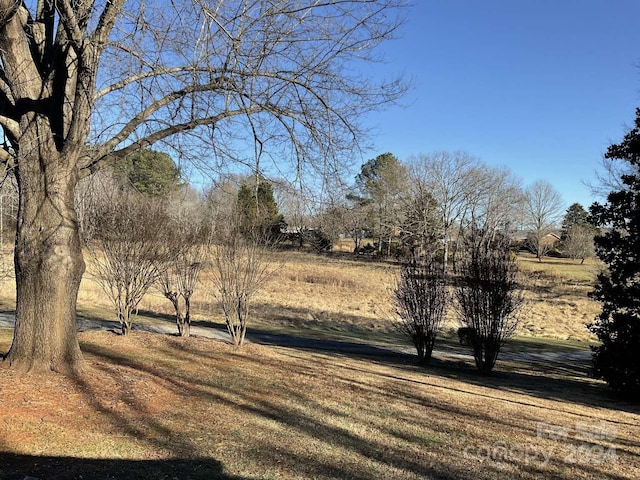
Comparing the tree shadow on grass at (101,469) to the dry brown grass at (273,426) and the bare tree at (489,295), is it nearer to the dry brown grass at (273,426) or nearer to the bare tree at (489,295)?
the dry brown grass at (273,426)

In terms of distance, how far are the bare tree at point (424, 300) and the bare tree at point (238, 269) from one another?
397cm

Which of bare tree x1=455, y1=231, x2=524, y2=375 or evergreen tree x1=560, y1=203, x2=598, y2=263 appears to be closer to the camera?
bare tree x1=455, y1=231, x2=524, y2=375

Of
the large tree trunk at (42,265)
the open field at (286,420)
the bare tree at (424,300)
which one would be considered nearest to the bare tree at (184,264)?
the open field at (286,420)

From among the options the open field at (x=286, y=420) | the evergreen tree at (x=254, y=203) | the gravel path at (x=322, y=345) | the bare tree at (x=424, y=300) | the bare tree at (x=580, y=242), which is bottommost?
the gravel path at (x=322, y=345)

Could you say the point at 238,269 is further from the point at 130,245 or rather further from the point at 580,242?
the point at 580,242

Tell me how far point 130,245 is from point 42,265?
472 centimetres

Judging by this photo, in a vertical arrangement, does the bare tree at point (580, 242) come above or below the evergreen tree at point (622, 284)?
above

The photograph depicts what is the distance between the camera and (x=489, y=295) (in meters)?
11.8

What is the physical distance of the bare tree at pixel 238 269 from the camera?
405 inches

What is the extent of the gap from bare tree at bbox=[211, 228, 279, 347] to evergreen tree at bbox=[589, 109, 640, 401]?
795cm

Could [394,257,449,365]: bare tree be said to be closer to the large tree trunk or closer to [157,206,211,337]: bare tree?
[157,206,211,337]: bare tree

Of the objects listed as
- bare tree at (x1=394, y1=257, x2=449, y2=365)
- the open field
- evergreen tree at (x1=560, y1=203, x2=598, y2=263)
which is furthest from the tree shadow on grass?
evergreen tree at (x1=560, y1=203, x2=598, y2=263)

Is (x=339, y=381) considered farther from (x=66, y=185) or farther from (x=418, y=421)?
(x=66, y=185)

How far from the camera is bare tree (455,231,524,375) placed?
11.6 m
